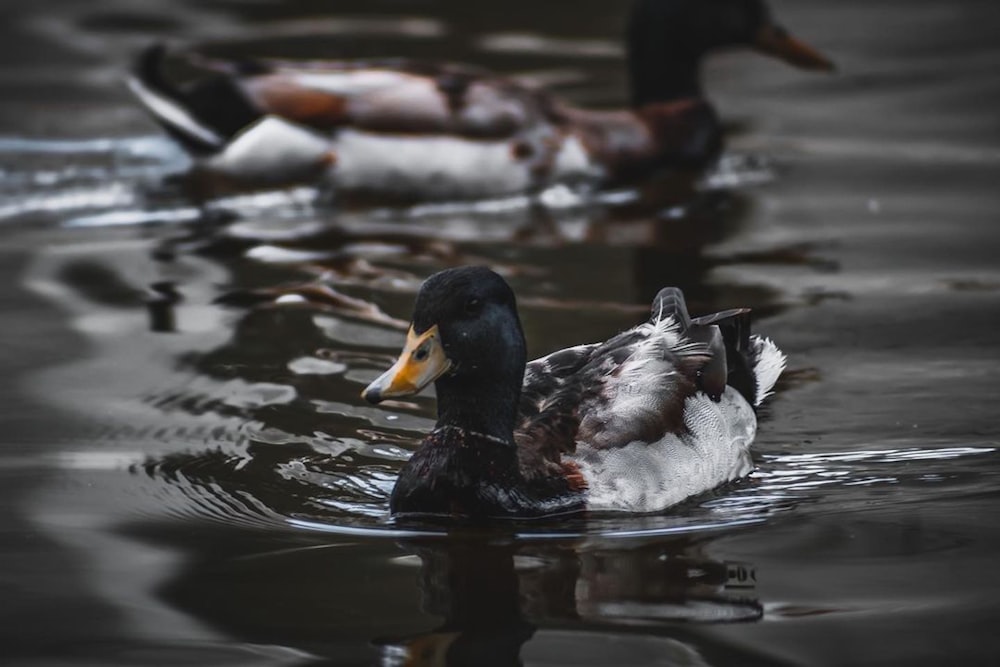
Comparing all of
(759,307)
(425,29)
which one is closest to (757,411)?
(759,307)

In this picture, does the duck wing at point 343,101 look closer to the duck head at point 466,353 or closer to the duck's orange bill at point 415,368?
the duck head at point 466,353

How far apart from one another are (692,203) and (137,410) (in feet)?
15.9

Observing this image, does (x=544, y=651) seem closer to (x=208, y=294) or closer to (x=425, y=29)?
(x=208, y=294)

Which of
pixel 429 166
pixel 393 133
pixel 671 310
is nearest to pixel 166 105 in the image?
pixel 393 133

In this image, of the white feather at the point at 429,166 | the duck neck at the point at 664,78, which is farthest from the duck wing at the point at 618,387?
the duck neck at the point at 664,78

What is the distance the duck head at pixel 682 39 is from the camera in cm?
1255

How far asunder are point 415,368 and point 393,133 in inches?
226

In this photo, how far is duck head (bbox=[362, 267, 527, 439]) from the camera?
6.17m

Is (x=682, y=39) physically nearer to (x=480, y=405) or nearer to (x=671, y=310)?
(x=671, y=310)

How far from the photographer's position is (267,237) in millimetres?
10820

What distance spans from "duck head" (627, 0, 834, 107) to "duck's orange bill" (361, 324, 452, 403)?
6706mm

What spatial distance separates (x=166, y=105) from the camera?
38.9 feet

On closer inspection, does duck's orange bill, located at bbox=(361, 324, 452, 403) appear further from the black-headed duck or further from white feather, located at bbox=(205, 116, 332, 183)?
white feather, located at bbox=(205, 116, 332, 183)

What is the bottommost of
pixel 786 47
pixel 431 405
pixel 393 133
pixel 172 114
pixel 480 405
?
pixel 431 405
